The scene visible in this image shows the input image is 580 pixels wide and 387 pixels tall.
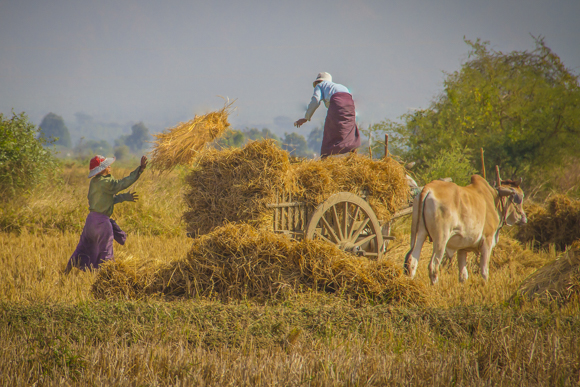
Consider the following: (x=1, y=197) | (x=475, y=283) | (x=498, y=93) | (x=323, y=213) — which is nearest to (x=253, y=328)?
(x=323, y=213)

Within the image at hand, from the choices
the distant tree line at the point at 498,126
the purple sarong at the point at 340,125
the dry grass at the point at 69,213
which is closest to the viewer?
the purple sarong at the point at 340,125

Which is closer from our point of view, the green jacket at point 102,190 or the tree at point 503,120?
the green jacket at point 102,190

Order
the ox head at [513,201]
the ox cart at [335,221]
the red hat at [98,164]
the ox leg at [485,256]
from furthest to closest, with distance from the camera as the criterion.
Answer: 1. the ox head at [513,201]
2. the ox leg at [485,256]
3. the red hat at [98,164]
4. the ox cart at [335,221]

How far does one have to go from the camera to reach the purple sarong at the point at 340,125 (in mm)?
5848

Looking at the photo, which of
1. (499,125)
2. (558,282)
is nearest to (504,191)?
(558,282)

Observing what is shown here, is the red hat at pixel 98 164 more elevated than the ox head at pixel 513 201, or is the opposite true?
the red hat at pixel 98 164

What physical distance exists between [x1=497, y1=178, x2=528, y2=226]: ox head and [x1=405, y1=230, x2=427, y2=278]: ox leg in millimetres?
1751

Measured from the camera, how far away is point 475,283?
5.41 m

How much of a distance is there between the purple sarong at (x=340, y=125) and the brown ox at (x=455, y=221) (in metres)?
1.34

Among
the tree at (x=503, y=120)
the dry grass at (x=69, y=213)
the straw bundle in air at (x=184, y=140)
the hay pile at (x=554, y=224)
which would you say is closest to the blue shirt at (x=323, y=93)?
the straw bundle in air at (x=184, y=140)

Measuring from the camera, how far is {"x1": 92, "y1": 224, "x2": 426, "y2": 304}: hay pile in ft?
13.2

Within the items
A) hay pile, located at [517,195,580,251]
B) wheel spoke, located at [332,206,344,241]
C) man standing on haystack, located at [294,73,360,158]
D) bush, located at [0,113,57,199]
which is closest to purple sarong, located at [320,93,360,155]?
man standing on haystack, located at [294,73,360,158]

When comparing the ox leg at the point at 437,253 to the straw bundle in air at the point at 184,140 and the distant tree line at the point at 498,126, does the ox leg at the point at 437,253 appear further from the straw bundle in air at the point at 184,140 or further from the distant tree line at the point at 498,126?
the distant tree line at the point at 498,126

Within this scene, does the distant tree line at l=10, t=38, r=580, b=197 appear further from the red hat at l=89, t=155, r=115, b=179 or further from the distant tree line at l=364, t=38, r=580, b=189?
the red hat at l=89, t=155, r=115, b=179
